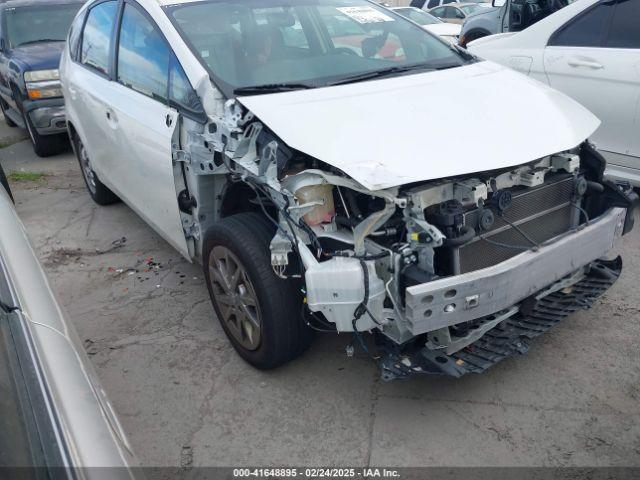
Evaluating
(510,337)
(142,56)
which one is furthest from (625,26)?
(142,56)

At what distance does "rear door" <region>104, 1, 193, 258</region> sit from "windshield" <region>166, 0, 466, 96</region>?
0.25 meters

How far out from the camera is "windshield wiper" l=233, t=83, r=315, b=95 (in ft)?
9.77

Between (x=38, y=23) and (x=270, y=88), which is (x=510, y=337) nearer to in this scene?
(x=270, y=88)

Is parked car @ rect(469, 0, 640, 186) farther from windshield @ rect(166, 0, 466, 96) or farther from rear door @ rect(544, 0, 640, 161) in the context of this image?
windshield @ rect(166, 0, 466, 96)

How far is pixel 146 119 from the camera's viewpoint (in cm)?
348

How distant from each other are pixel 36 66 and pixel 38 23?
141 cm

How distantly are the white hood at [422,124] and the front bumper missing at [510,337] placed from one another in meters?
0.76

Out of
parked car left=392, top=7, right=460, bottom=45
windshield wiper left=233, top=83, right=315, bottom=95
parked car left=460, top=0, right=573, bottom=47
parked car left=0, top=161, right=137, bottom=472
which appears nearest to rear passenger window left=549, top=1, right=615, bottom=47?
parked car left=460, top=0, right=573, bottom=47

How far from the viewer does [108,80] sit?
4.13 m

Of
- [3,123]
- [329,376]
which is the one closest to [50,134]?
[3,123]

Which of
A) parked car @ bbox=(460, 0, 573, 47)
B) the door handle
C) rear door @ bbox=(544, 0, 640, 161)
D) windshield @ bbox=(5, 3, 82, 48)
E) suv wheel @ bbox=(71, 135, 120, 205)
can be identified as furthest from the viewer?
windshield @ bbox=(5, 3, 82, 48)

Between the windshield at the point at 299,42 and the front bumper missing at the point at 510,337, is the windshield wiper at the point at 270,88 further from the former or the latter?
the front bumper missing at the point at 510,337

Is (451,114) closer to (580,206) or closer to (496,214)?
(496,214)

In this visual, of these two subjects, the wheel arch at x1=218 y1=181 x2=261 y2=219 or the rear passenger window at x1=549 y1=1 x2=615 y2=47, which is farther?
the rear passenger window at x1=549 y1=1 x2=615 y2=47
